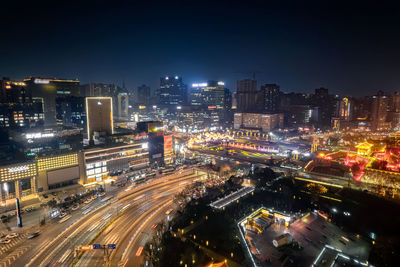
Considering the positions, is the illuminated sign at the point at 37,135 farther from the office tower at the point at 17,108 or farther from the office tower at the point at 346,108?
the office tower at the point at 346,108

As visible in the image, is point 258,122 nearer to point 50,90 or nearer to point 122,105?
point 122,105

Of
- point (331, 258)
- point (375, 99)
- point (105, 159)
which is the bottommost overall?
point (331, 258)

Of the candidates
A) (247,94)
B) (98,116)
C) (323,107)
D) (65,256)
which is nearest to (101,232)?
(65,256)

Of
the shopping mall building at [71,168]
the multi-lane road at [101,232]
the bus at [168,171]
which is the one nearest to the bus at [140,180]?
the multi-lane road at [101,232]

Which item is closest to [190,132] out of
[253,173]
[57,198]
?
[253,173]

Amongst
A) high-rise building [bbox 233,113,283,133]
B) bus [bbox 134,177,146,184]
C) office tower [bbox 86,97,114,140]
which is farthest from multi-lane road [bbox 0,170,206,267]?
high-rise building [bbox 233,113,283,133]

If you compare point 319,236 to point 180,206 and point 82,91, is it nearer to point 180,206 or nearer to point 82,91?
point 180,206

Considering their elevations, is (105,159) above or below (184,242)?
above
